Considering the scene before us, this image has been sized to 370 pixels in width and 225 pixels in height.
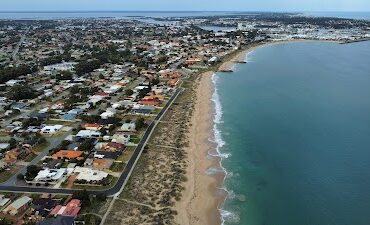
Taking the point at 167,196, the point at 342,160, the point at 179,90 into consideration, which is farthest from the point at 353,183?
the point at 179,90

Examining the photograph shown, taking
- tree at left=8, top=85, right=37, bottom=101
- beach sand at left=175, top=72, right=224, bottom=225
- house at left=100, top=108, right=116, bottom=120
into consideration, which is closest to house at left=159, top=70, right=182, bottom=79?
house at left=100, top=108, right=116, bottom=120

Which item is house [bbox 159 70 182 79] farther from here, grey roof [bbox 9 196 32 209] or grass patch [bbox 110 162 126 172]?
grey roof [bbox 9 196 32 209]

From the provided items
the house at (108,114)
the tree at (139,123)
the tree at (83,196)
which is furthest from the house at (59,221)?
the house at (108,114)

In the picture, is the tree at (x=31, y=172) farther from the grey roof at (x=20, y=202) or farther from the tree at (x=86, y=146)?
the tree at (x=86, y=146)

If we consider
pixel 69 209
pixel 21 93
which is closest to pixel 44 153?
pixel 69 209

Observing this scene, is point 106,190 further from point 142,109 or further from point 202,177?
point 142,109
